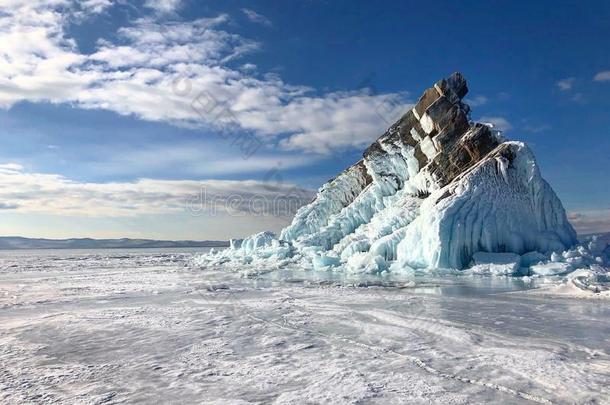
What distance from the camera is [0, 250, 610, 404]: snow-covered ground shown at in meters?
→ 4.74

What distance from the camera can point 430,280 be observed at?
17.0 metres

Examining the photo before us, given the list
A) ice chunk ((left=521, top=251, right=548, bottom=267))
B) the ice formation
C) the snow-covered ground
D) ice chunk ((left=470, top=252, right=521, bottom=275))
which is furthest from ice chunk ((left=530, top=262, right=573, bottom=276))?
the snow-covered ground

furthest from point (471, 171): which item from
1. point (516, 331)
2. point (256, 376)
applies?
point (256, 376)

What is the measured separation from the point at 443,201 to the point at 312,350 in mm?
15373

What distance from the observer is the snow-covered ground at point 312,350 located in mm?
4742

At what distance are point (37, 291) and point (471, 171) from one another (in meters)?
18.5

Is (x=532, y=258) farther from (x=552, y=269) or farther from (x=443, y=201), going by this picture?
(x=443, y=201)

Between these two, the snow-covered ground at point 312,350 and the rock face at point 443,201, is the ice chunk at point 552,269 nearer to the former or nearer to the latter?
the rock face at point 443,201

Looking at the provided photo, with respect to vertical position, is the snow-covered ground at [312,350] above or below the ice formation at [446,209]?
below

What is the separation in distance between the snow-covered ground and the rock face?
7930mm

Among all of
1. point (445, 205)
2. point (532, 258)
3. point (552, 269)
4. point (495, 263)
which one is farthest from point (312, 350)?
point (532, 258)

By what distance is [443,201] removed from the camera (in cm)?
2044

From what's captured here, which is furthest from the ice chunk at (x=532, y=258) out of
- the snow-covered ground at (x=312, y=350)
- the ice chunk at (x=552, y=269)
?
the snow-covered ground at (x=312, y=350)

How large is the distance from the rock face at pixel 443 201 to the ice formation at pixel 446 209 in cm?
5
